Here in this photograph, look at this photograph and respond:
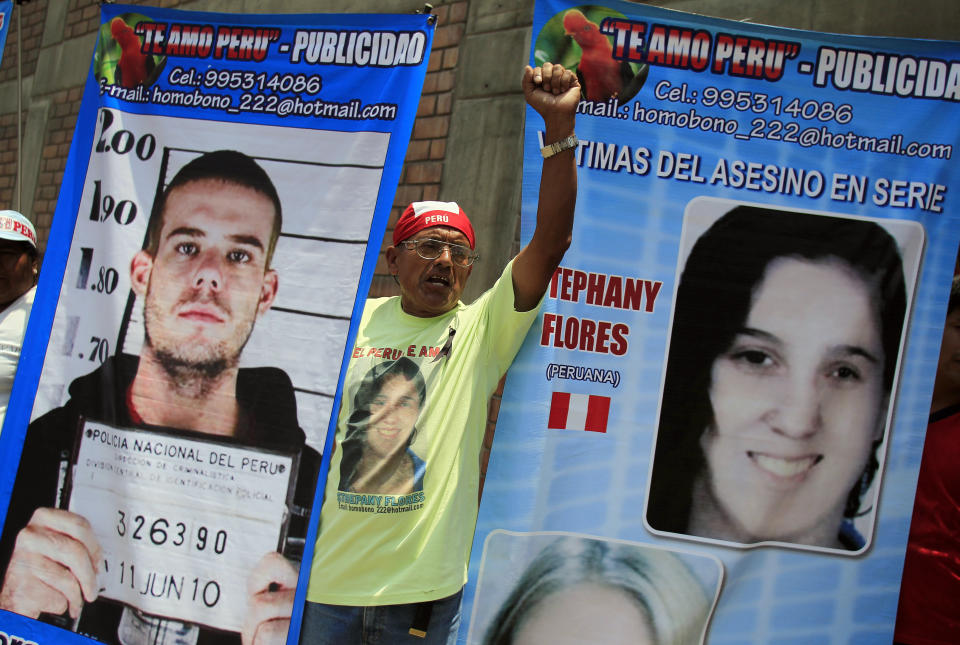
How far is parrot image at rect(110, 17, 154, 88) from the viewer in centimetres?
292

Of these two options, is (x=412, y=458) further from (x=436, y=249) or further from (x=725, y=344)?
(x=725, y=344)

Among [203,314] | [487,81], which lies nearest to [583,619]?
[203,314]

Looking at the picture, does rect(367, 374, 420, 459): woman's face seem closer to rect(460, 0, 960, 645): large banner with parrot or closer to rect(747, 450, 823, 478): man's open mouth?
rect(460, 0, 960, 645): large banner with parrot

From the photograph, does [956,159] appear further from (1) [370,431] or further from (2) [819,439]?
(1) [370,431]

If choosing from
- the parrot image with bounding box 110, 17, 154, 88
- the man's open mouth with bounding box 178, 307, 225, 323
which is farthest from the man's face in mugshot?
the parrot image with bounding box 110, 17, 154, 88

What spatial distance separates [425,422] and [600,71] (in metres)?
1.18

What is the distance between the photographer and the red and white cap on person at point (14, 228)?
9.89 ft

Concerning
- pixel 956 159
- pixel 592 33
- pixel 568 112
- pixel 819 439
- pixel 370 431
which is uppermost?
pixel 592 33

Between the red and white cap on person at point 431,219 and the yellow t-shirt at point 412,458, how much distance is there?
215 mm

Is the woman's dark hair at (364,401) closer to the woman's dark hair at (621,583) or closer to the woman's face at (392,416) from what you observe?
the woman's face at (392,416)

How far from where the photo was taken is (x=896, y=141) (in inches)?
95.7

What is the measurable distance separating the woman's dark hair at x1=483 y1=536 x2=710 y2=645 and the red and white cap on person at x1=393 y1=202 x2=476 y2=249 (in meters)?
0.96

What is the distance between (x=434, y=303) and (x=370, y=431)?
38cm

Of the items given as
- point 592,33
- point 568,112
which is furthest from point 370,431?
point 592,33
